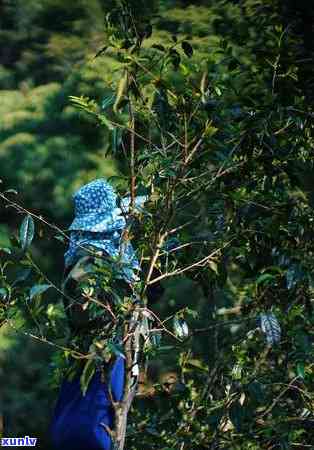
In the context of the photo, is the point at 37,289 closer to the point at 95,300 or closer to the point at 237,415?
the point at 95,300

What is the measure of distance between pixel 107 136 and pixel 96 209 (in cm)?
97

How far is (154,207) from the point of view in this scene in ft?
6.70

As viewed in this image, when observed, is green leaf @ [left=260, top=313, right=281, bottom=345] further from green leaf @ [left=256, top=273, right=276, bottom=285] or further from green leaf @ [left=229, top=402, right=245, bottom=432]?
green leaf @ [left=229, top=402, right=245, bottom=432]

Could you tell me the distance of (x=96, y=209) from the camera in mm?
2549

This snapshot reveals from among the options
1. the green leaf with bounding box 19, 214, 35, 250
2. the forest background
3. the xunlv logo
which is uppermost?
the green leaf with bounding box 19, 214, 35, 250

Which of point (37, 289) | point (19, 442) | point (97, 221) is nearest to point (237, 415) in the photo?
point (37, 289)

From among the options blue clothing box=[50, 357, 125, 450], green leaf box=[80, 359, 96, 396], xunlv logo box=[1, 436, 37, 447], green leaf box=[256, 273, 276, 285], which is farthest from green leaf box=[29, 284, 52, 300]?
xunlv logo box=[1, 436, 37, 447]

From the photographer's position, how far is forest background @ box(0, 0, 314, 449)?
2.16 meters

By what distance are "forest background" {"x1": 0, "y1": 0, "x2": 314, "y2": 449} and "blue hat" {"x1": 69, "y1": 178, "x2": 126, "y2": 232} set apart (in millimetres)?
280

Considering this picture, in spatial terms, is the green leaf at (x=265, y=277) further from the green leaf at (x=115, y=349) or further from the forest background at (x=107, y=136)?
the green leaf at (x=115, y=349)

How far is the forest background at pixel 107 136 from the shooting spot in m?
2.16

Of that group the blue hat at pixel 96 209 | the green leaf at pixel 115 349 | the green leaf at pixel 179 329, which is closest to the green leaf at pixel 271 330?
the green leaf at pixel 179 329

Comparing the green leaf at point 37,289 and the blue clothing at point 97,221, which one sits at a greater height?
the green leaf at point 37,289

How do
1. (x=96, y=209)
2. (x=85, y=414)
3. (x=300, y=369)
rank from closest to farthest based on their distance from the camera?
(x=300, y=369), (x=85, y=414), (x=96, y=209)
